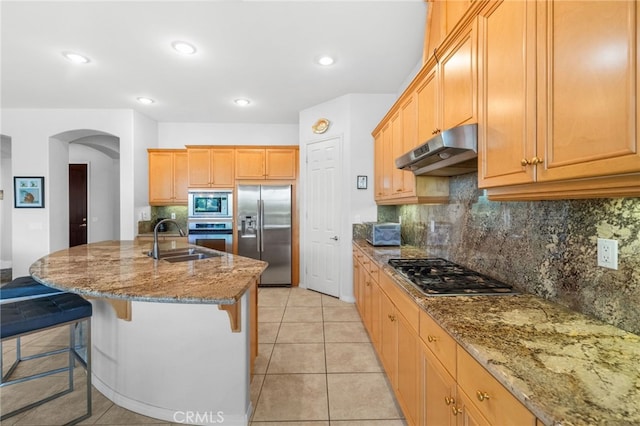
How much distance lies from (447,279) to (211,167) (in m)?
4.04

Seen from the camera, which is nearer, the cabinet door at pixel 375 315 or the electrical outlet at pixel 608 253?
the electrical outlet at pixel 608 253

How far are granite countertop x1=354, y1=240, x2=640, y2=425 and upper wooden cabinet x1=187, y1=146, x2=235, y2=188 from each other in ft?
12.9

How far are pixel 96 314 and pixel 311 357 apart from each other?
1649 mm

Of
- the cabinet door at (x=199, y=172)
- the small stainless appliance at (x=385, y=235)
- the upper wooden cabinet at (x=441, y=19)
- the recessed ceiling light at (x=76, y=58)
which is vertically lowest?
the small stainless appliance at (x=385, y=235)

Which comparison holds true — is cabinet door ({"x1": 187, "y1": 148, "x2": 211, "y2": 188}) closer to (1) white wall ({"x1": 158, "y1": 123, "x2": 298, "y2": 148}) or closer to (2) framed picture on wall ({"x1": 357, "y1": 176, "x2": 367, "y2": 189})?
(1) white wall ({"x1": 158, "y1": 123, "x2": 298, "y2": 148})

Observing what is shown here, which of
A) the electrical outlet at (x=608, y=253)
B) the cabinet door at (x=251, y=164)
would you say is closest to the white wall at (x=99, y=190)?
the cabinet door at (x=251, y=164)

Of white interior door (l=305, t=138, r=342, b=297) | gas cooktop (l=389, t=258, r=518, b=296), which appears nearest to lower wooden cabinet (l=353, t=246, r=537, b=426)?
gas cooktop (l=389, t=258, r=518, b=296)

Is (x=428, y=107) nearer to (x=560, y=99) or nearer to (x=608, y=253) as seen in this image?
(x=560, y=99)

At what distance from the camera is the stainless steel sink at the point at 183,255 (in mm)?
2142

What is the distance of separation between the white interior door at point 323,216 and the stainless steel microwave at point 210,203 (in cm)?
135

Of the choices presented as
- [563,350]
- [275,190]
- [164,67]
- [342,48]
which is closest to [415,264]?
[563,350]

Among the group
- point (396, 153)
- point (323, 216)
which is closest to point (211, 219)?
point (323, 216)

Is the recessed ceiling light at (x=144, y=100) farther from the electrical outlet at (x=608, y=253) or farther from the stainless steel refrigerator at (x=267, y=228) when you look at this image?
the electrical outlet at (x=608, y=253)

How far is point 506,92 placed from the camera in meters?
1.16
